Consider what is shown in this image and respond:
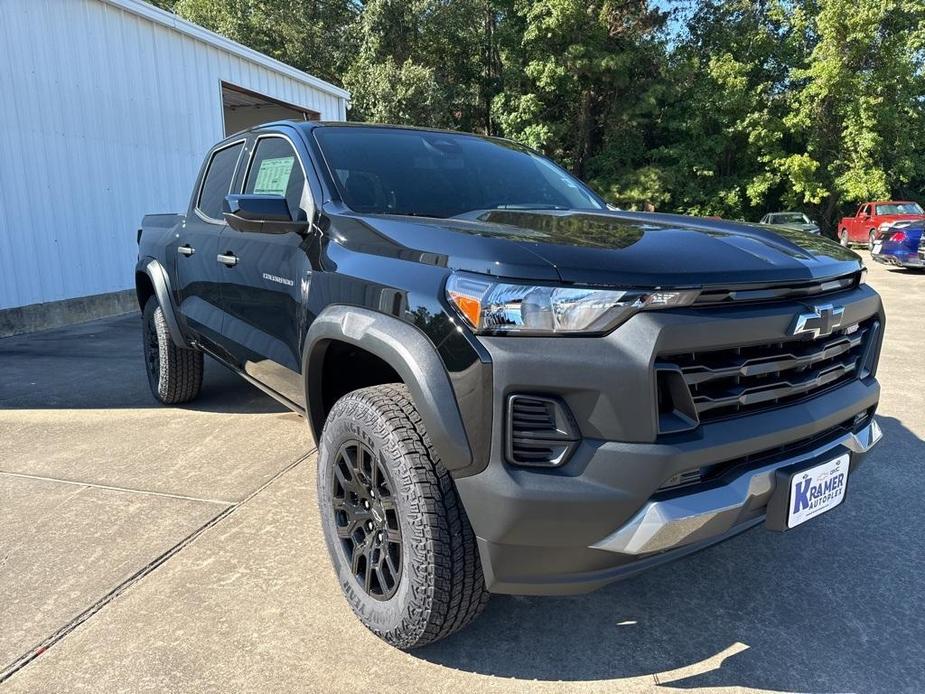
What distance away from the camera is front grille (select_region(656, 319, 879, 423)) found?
1729 millimetres

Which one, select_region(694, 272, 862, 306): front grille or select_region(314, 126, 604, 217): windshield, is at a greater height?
select_region(314, 126, 604, 217): windshield

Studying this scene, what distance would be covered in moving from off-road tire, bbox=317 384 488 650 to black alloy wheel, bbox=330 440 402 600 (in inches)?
1.6

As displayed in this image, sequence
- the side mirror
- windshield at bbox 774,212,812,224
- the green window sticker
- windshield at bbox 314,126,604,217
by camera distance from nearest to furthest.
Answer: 1. the side mirror
2. windshield at bbox 314,126,604,217
3. the green window sticker
4. windshield at bbox 774,212,812,224

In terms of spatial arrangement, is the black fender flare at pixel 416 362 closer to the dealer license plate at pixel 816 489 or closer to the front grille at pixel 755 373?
the front grille at pixel 755 373

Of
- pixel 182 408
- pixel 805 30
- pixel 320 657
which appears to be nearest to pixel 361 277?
pixel 320 657

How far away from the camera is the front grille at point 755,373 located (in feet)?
5.67

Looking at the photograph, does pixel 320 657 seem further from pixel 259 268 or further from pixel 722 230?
pixel 722 230

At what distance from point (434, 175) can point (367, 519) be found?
1539mm

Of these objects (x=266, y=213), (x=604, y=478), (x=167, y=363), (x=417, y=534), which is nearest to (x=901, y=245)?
(x=167, y=363)

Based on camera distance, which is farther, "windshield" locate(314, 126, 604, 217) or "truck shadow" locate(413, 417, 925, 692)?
"windshield" locate(314, 126, 604, 217)

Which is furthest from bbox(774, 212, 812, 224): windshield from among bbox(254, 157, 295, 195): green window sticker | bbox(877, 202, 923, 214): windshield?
bbox(254, 157, 295, 195): green window sticker

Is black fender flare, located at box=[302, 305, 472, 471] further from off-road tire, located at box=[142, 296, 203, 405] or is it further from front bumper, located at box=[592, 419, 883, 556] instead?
off-road tire, located at box=[142, 296, 203, 405]

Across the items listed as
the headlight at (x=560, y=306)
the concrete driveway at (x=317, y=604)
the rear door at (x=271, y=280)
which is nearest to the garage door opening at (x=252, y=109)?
the rear door at (x=271, y=280)

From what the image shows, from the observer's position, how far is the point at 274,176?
3.18 m
